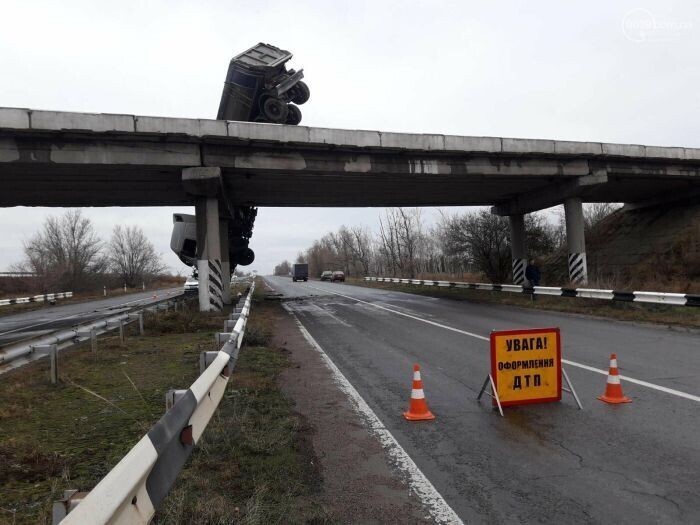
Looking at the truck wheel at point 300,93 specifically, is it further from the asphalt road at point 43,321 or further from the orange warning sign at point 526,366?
the orange warning sign at point 526,366

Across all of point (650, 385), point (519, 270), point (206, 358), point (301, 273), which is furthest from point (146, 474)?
point (301, 273)

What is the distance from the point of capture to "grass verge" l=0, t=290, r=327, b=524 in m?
3.47

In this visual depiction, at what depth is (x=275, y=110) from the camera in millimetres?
20906

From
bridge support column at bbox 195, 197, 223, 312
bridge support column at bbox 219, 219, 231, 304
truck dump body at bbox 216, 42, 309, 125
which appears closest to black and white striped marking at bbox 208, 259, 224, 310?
bridge support column at bbox 195, 197, 223, 312

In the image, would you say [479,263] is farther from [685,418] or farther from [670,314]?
[685,418]

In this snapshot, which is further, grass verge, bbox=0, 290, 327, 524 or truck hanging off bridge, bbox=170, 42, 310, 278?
truck hanging off bridge, bbox=170, 42, 310, 278

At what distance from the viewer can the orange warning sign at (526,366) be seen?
6238mm

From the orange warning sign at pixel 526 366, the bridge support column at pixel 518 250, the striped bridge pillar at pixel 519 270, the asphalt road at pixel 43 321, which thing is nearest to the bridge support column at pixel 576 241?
the striped bridge pillar at pixel 519 270

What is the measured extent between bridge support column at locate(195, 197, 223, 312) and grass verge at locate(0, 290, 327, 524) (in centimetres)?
998

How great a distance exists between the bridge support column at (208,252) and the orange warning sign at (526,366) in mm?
14790

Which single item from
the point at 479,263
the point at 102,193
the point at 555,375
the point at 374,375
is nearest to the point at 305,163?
the point at 102,193

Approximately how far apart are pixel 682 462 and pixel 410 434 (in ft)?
8.07

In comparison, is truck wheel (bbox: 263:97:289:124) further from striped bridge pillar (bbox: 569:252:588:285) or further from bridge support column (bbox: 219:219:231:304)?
striped bridge pillar (bbox: 569:252:588:285)

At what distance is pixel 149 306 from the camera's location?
15.9 metres
